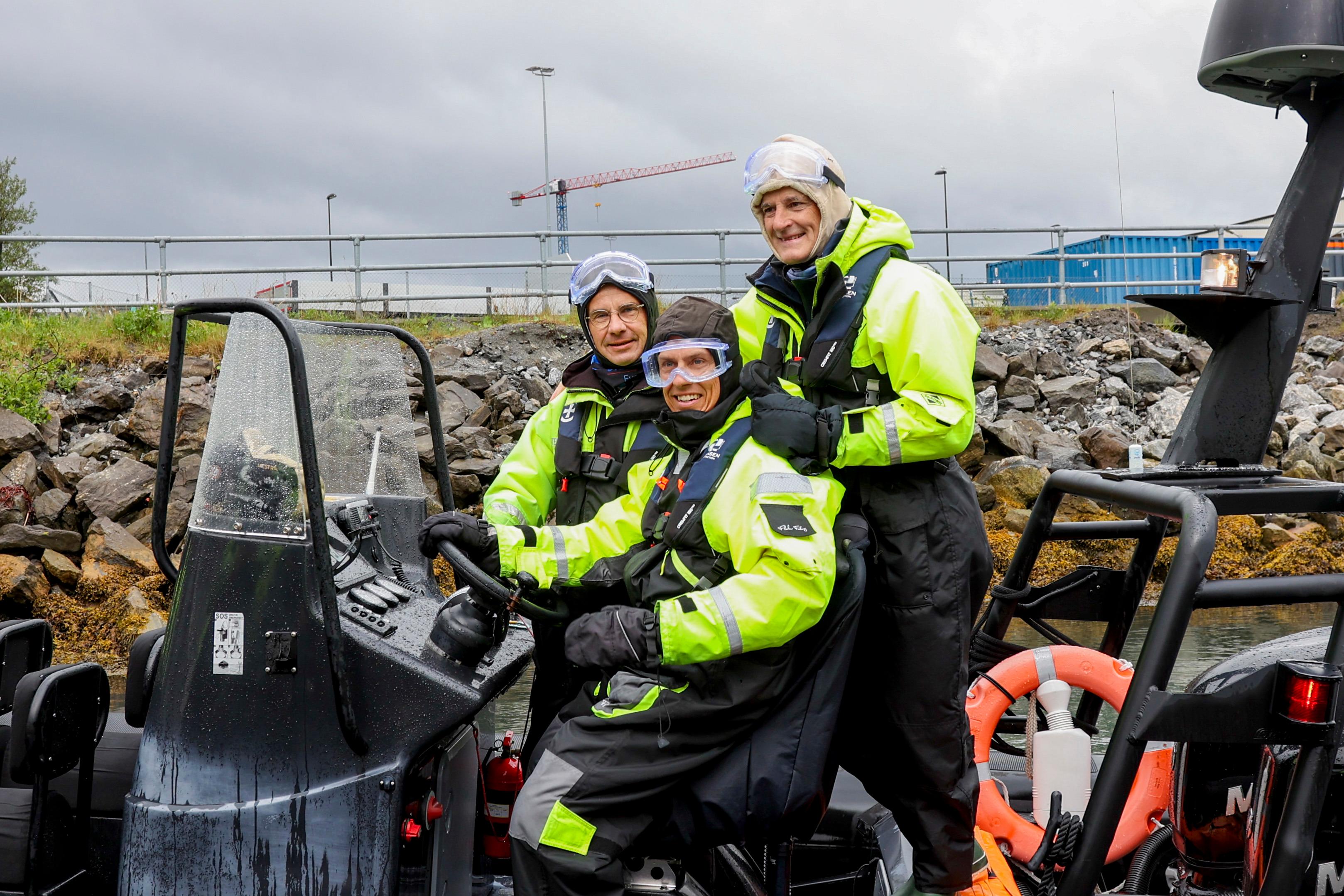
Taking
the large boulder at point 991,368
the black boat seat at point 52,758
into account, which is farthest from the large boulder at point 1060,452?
the black boat seat at point 52,758

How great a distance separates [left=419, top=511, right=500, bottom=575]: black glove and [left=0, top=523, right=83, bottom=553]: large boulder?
7635 mm

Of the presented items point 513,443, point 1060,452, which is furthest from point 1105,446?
point 513,443

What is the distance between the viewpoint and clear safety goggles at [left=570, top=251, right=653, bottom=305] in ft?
10.1

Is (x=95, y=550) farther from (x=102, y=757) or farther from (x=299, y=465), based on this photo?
(x=299, y=465)

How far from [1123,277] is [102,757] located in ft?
46.3

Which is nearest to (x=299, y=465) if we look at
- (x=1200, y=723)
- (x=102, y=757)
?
(x=102, y=757)

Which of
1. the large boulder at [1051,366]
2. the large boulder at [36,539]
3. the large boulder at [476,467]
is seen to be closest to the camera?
the large boulder at [36,539]

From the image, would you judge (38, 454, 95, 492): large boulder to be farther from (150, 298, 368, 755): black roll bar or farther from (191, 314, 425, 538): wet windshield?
(150, 298, 368, 755): black roll bar

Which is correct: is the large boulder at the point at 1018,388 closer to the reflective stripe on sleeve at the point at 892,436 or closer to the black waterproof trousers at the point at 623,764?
the reflective stripe on sleeve at the point at 892,436

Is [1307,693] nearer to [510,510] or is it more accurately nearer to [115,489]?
[510,510]

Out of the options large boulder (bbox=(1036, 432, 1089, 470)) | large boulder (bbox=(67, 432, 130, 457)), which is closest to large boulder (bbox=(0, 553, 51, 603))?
large boulder (bbox=(67, 432, 130, 457))

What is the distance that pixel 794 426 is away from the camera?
245cm

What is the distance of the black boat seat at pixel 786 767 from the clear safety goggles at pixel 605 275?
3.50 feet

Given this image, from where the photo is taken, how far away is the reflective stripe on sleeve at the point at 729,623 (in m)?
2.25
